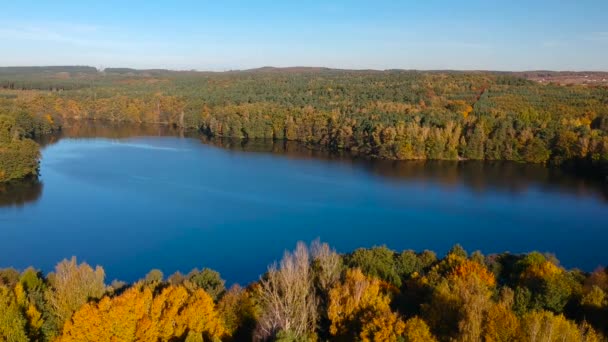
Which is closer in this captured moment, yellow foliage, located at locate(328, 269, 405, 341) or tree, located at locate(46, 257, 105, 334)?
yellow foliage, located at locate(328, 269, 405, 341)

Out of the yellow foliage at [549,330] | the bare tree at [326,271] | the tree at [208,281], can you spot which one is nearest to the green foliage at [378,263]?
the bare tree at [326,271]

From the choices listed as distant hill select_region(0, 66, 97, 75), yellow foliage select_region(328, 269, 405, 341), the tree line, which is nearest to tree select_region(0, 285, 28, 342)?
yellow foliage select_region(328, 269, 405, 341)

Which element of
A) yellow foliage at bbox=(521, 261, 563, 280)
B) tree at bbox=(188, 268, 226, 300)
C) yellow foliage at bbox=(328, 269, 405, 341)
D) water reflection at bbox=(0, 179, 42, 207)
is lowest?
water reflection at bbox=(0, 179, 42, 207)

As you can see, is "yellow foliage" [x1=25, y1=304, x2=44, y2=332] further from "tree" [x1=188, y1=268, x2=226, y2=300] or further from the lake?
the lake

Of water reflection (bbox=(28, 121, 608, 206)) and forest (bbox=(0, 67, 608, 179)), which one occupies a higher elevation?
forest (bbox=(0, 67, 608, 179))

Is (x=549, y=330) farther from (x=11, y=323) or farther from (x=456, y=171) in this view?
(x=456, y=171)

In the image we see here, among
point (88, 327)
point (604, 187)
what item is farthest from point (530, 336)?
point (604, 187)

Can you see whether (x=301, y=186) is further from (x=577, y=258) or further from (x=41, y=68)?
(x=41, y=68)
